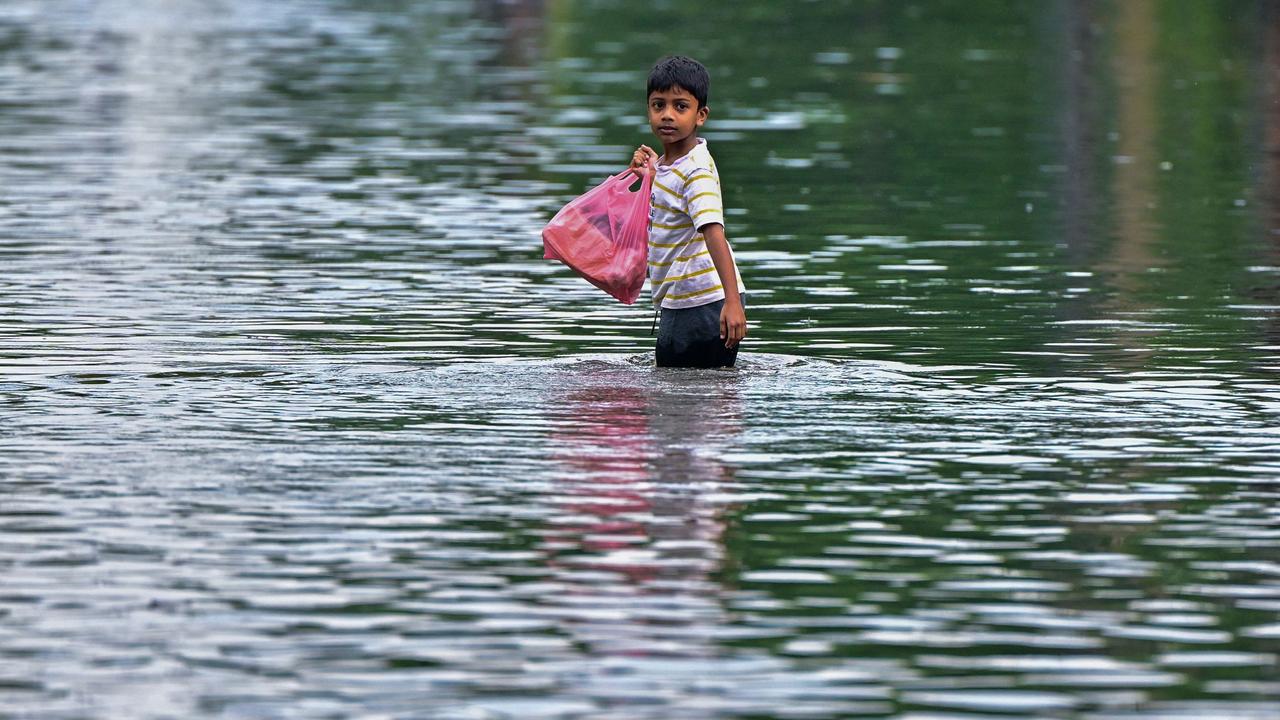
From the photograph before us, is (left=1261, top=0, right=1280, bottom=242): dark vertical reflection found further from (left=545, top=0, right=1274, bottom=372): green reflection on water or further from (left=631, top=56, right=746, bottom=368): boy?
(left=631, top=56, right=746, bottom=368): boy

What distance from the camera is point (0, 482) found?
34.3 ft

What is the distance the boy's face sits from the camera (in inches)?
489

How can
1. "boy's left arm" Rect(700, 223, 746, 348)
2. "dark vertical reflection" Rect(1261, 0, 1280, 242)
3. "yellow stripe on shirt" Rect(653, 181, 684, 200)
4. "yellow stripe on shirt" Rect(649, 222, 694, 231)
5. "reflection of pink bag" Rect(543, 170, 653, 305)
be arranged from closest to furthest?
"boy's left arm" Rect(700, 223, 746, 348) → "yellow stripe on shirt" Rect(653, 181, 684, 200) → "yellow stripe on shirt" Rect(649, 222, 694, 231) → "reflection of pink bag" Rect(543, 170, 653, 305) → "dark vertical reflection" Rect(1261, 0, 1280, 242)

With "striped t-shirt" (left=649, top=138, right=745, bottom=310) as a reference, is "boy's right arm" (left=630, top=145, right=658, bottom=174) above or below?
above

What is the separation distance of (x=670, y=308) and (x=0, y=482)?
12.3ft

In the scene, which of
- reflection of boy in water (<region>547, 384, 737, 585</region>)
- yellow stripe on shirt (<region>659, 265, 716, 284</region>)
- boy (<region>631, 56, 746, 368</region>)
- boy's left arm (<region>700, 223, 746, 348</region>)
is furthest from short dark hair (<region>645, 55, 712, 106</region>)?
reflection of boy in water (<region>547, 384, 737, 585</region>)

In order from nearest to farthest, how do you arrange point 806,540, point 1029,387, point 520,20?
point 806,540
point 1029,387
point 520,20

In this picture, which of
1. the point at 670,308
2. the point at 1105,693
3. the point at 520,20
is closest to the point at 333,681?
the point at 1105,693

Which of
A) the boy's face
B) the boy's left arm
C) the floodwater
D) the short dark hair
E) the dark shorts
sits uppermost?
the short dark hair

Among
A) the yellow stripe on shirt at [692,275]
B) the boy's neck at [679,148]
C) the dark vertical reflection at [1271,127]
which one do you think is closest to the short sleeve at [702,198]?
the boy's neck at [679,148]

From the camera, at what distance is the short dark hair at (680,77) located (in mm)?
12352

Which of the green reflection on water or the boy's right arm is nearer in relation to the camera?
the boy's right arm

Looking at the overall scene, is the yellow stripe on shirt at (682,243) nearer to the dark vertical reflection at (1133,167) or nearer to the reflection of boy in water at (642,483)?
the reflection of boy in water at (642,483)

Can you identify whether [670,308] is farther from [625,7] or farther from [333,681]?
[625,7]
